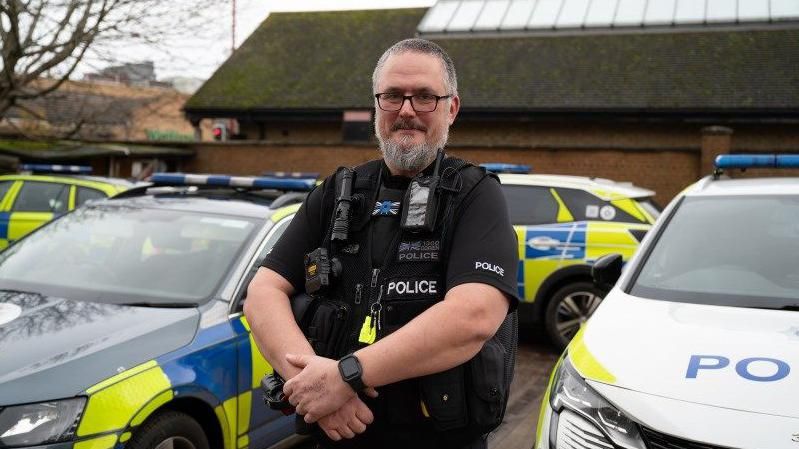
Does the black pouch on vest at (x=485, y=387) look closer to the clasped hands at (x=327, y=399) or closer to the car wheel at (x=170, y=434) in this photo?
the clasped hands at (x=327, y=399)

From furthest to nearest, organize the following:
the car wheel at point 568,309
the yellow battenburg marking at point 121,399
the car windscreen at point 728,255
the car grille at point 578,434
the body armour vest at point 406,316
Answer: the car wheel at point 568,309 < the car windscreen at point 728,255 < the yellow battenburg marking at point 121,399 < the car grille at point 578,434 < the body armour vest at point 406,316

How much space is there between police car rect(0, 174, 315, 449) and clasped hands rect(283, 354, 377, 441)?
114cm

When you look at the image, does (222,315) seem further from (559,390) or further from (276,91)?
(276,91)

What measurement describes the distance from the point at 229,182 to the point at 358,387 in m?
3.14

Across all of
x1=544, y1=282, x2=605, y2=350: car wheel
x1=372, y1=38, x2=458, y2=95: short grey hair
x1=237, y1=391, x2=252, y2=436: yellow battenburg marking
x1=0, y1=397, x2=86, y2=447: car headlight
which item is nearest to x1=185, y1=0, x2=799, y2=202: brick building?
x1=544, y1=282, x2=605, y2=350: car wheel

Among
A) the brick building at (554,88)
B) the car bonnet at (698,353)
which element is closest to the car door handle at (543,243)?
the car bonnet at (698,353)

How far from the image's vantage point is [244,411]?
3.21m

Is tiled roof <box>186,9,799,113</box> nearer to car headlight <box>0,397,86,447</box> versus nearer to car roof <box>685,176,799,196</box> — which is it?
car roof <box>685,176,799,196</box>

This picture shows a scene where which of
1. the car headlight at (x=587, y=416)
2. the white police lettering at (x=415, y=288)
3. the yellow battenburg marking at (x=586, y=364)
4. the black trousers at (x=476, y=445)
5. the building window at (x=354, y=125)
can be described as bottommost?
the car headlight at (x=587, y=416)

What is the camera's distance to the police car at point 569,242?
259 inches

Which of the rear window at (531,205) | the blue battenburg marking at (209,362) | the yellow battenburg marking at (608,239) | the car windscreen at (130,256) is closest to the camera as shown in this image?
the blue battenburg marking at (209,362)

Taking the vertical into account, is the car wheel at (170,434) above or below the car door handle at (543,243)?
below

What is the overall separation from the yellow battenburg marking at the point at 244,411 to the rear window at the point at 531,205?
412 cm

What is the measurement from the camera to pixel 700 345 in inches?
95.7
